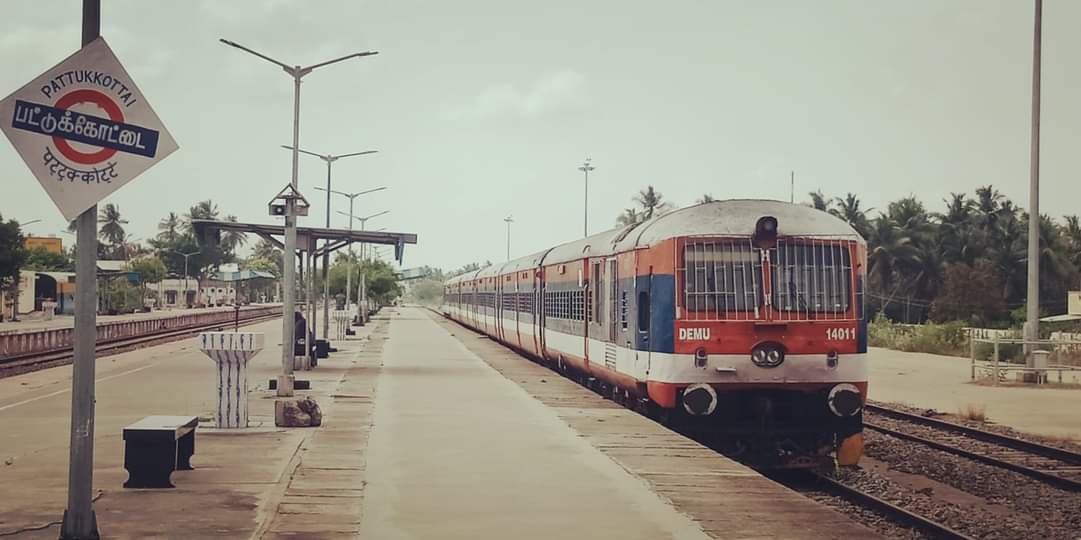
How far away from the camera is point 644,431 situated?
50.4 ft

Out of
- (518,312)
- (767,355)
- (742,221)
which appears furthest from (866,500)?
(518,312)

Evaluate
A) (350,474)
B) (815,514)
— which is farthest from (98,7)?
(815,514)

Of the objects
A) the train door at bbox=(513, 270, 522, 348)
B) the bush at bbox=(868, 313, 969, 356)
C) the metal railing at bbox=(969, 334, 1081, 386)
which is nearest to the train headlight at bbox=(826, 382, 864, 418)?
the metal railing at bbox=(969, 334, 1081, 386)

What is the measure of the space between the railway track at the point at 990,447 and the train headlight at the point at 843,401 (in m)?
2.43

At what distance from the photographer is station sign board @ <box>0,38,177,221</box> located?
7195 millimetres

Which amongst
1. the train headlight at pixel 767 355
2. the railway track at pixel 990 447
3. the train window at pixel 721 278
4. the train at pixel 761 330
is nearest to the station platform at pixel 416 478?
the train at pixel 761 330

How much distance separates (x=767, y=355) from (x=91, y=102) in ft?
27.5

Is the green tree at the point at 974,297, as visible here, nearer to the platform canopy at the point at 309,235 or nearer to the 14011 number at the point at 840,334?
the platform canopy at the point at 309,235

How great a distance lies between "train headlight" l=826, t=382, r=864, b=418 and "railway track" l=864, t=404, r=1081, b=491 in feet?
7.98

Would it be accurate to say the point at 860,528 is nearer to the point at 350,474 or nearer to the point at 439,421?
the point at 350,474

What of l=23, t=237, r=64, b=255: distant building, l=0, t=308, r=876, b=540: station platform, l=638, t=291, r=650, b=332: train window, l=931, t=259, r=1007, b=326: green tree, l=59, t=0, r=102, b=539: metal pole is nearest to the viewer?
l=59, t=0, r=102, b=539: metal pole

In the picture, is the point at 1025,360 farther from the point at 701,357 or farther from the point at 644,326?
the point at 701,357

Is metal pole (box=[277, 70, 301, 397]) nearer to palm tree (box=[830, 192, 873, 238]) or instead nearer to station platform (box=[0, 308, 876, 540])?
station platform (box=[0, 308, 876, 540])

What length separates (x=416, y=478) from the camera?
11398 millimetres
